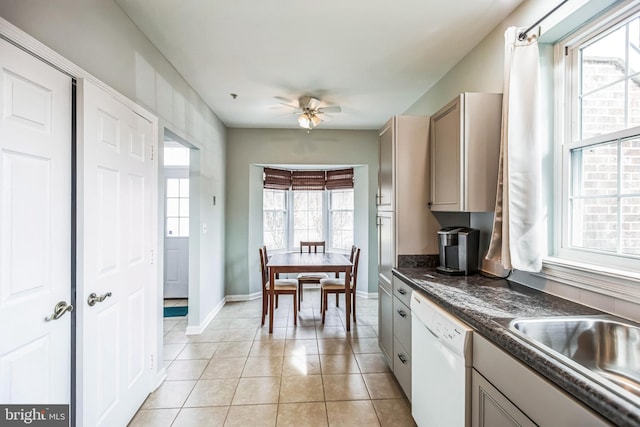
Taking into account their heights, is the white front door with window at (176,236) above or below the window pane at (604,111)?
below

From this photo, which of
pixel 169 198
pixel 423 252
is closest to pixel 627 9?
pixel 423 252

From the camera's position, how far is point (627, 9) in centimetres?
132

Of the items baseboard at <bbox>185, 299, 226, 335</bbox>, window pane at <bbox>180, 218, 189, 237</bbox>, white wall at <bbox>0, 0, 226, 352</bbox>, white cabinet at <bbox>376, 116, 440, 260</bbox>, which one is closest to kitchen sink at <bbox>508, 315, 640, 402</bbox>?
white cabinet at <bbox>376, 116, 440, 260</bbox>

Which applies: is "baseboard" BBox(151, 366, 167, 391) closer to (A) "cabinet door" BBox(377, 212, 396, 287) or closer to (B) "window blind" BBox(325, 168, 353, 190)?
(A) "cabinet door" BBox(377, 212, 396, 287)

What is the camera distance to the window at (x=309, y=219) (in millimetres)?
5184

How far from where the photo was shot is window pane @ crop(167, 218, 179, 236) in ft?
15.4

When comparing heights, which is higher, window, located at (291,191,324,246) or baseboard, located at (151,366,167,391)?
window, located at (291,191,324,246)

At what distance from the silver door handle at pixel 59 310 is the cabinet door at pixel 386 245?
2.04m

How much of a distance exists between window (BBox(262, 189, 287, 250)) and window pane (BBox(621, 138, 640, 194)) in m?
4.32

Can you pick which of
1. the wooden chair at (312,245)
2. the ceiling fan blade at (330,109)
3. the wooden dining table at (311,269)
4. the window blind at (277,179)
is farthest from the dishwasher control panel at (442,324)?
the window blind at (277,179)

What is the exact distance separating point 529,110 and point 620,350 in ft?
4.04

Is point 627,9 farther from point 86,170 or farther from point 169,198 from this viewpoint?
point 169,198

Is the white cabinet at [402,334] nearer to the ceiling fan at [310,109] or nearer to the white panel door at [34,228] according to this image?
the white panel door at [34,228]

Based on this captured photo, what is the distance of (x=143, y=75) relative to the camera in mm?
2100
